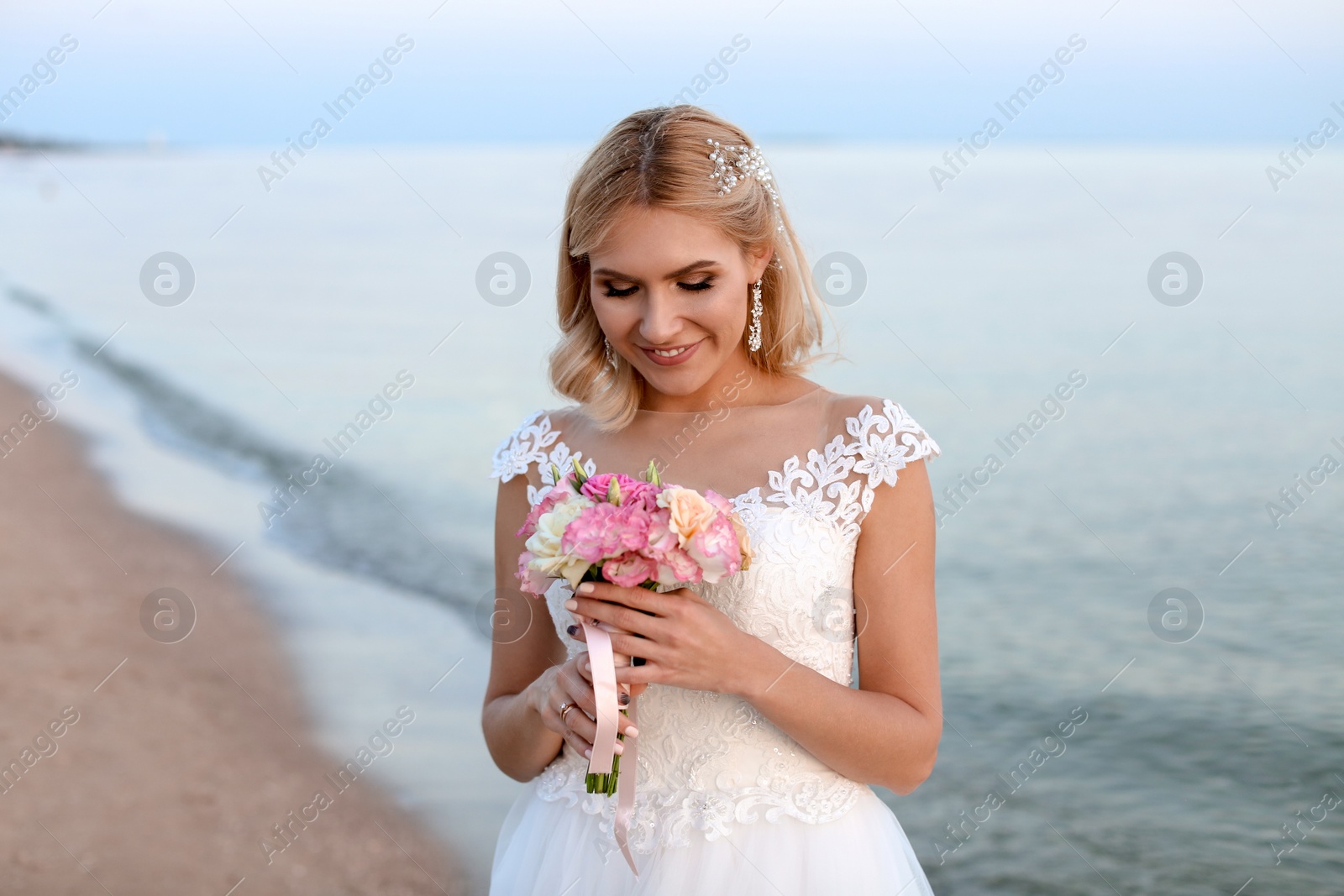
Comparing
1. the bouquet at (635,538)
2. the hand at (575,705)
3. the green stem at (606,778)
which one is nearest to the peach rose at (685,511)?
the bouquet at (635,538)

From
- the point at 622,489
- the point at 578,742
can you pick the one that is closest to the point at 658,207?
the point at 622,489

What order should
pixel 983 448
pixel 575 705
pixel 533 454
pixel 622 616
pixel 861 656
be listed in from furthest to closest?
pixel 983 448
pixel 533 454
pixel 861 656
pixel 575 705
pixel 622 616

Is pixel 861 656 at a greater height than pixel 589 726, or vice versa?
pixel 861 656

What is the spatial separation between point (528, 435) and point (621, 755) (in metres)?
1.06

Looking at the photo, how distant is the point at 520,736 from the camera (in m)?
3.11

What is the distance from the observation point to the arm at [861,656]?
2.55 metres

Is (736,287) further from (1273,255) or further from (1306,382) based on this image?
(1273,255)

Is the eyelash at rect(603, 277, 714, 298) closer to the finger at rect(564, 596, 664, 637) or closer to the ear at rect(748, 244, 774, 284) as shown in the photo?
the ear at rect(748, 244, 774, 284)

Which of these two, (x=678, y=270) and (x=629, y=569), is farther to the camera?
(x=678, y=270)

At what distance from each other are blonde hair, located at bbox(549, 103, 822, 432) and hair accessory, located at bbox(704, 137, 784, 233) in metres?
0.02

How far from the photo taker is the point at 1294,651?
9172 millimetres

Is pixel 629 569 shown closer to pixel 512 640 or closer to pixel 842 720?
pixel 842 720

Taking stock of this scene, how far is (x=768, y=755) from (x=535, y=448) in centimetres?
108

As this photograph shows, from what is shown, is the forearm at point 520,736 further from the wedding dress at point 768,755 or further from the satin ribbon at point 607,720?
the satin ribbon at point 607,720
